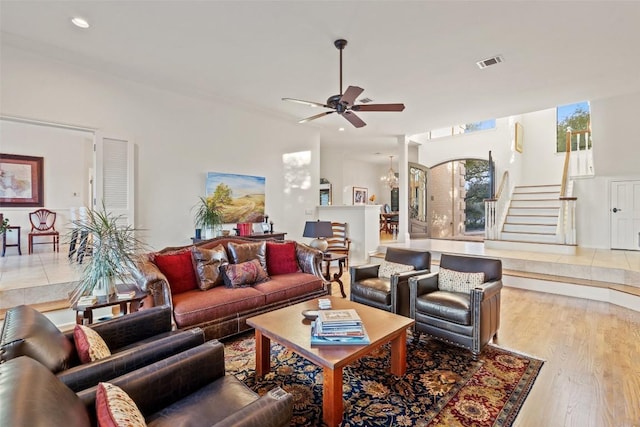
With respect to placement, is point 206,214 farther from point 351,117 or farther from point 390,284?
point 390,284

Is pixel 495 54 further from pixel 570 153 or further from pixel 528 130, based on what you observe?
pixel 528 130

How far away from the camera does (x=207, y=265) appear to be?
3428 mm

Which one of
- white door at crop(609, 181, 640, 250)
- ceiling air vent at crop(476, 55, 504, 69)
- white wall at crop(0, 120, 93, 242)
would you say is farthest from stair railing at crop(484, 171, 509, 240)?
white wall at crop(0, 120, 93, 242)

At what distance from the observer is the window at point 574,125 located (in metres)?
7.64

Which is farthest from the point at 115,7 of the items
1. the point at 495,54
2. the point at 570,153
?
the point at 570,153

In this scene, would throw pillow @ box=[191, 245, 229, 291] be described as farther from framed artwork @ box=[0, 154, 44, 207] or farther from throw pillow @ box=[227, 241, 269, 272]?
framed artwork @ box=[0, 154, 44, 207]

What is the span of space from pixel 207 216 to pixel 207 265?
167cm

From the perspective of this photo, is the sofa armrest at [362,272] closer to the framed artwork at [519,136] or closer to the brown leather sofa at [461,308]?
the brown leather sofa at [461,308]

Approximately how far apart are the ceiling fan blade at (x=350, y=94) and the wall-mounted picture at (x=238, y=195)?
114 inches

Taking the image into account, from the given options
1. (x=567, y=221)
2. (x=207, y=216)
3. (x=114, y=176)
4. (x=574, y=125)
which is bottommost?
(x=567, y=221)

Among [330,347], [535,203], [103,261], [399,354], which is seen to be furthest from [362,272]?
[535,203]

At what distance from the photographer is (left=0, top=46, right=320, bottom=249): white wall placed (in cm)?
358

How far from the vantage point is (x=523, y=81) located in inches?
173

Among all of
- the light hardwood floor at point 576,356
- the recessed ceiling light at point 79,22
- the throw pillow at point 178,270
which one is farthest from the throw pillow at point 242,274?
the recessed ceiling light at point 79,22
